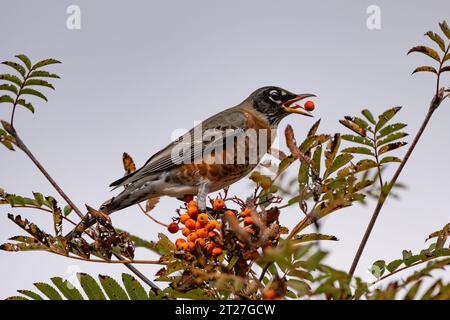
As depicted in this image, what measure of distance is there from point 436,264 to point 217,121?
308 centimetres

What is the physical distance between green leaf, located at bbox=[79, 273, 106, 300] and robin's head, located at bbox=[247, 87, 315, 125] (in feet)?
9.22

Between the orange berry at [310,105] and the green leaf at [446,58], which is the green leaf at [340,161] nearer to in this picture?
the green leaf at [446,58]

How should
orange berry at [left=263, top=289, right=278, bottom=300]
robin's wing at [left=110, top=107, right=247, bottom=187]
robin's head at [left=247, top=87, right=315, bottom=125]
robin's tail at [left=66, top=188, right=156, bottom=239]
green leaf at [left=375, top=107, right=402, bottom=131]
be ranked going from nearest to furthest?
orange berry at [left=263, top=289, right=278, bottom=300] → green leaf at [left=375, top=107, right=402, bottom=131] → robin's tail at [left=66, top=188, right=156, bottom=239] → robin's wing at [left=110, top=107, right=247, bottom=187] → robin's head at [left=247, top=87, right=315, bottom=125]

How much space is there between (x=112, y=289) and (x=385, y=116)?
1.10 m

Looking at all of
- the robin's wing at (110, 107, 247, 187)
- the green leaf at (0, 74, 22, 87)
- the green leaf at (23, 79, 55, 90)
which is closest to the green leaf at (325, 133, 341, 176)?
the green leaf at (23, 79, 55, 90)

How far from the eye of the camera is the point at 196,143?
4.08m

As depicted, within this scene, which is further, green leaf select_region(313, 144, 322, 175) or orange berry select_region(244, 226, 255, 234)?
green leaf select_region(313, 144, 322, 175)

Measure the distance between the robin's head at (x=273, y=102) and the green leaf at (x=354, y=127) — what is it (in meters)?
2.35

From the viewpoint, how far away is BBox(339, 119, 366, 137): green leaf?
2074 mm

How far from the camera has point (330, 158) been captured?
1.98m

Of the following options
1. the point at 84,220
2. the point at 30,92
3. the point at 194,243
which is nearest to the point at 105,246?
the point at 84,220

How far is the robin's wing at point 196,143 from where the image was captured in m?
4.00

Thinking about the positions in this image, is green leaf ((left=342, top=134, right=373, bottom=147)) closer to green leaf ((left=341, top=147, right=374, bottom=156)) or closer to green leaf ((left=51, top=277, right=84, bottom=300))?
green leaf ((left=341, top=147, right=374, bottom=156))

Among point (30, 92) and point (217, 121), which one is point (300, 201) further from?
point (217, 121)
